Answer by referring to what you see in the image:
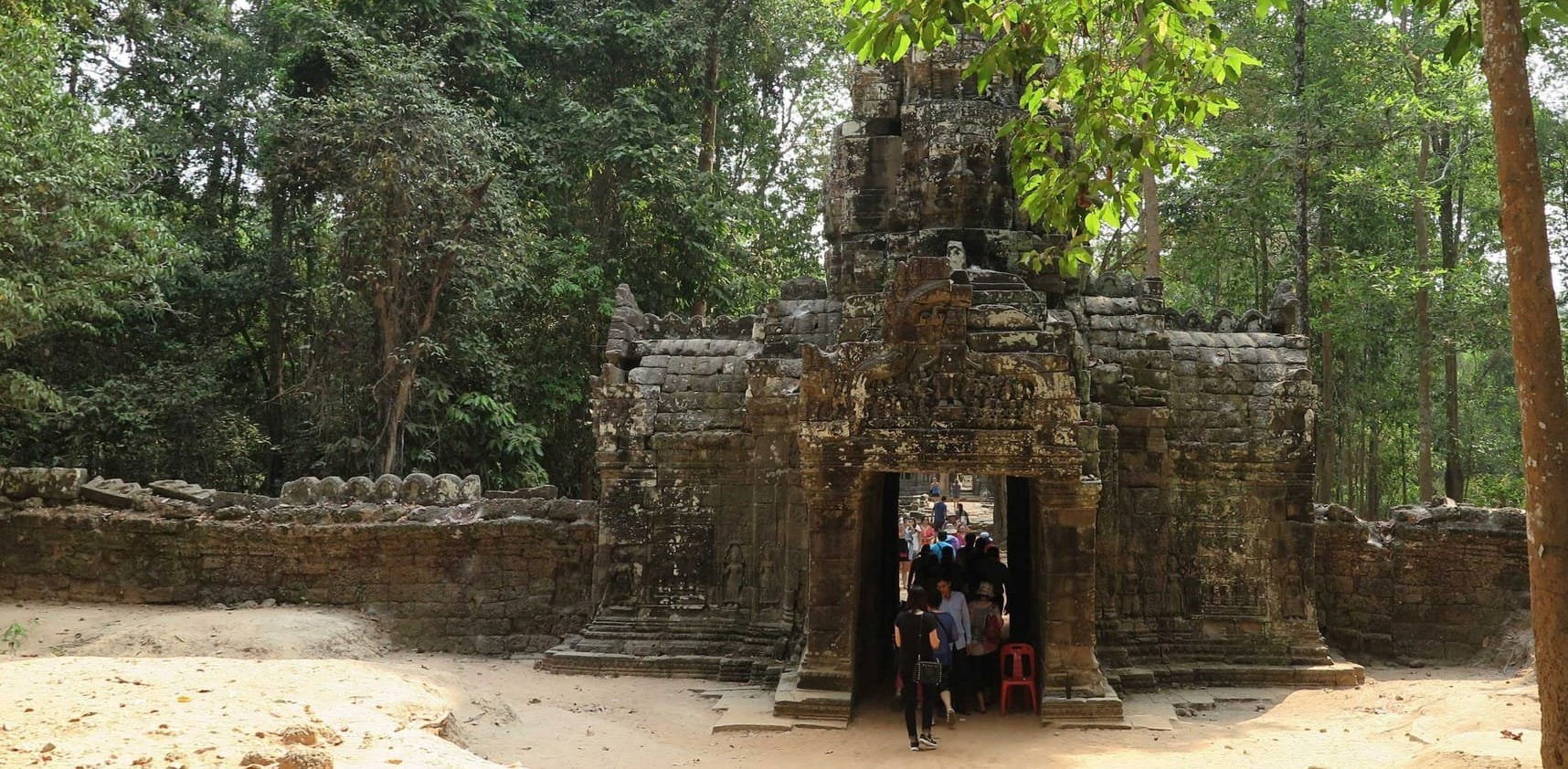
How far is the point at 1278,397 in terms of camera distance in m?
12.0

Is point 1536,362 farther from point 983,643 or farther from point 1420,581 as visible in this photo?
point 1420,581

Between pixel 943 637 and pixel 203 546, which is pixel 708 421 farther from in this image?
pixel 203 546

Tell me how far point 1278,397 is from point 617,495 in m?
7.01

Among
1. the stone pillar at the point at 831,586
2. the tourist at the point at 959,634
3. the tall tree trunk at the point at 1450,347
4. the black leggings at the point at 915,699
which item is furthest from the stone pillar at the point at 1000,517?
the black leggings at the point at 915,699

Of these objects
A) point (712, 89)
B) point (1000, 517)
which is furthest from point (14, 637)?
point (712, 89)

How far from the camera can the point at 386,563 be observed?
13.3 metres

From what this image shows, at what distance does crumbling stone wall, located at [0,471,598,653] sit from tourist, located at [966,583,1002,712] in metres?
4.44

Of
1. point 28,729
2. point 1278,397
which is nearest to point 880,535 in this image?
point 1278,397

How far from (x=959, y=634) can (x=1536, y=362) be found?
18.1 ft

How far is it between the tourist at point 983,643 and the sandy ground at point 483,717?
665 millimetres

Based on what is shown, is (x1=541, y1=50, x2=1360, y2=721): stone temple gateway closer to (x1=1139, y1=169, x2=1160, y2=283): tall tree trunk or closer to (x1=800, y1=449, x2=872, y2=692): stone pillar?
(x1=800, y1=449, x2=872, y2=692): stone pillar

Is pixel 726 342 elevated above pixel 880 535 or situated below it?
above

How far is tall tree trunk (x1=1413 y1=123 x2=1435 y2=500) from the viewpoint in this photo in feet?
68.0

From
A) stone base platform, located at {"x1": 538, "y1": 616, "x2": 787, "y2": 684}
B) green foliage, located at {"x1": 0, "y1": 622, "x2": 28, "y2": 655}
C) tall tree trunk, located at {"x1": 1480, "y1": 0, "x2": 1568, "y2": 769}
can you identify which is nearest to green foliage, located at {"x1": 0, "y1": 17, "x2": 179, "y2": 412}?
green foliage, located at {"x1": 0, "y1": 622, "x2": 28, "y2": 655}
